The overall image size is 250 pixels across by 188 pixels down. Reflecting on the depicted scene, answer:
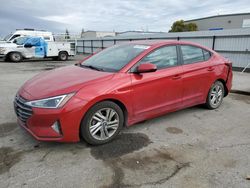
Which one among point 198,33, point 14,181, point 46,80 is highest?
point 198,33

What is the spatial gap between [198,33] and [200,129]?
11.7m

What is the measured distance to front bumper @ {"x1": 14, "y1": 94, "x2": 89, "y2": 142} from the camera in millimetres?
2900

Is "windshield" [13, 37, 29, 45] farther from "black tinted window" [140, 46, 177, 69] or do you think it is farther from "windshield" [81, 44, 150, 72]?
"black tinted window" [140, 46, 177, 69]

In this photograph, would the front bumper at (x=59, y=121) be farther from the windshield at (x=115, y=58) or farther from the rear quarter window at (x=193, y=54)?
the rear quarter window at (x=193, y=54)

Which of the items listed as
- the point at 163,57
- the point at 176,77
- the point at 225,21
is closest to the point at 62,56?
the point at 163,57

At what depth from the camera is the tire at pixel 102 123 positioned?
313cm

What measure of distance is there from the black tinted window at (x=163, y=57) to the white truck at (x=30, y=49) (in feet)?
48.9

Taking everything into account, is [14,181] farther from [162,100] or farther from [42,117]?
[162,100]

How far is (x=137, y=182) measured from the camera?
8.19ft

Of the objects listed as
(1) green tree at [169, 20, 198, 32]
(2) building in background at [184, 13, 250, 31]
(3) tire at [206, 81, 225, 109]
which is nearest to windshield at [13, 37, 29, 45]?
(3) tire at [206, 81, 225, 109]

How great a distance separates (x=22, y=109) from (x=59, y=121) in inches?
25.1

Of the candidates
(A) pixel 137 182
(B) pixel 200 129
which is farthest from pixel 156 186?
(B) pixel 200 129

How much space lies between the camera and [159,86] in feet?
12.4

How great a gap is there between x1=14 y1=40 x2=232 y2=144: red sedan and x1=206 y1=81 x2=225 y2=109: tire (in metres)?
0.10
